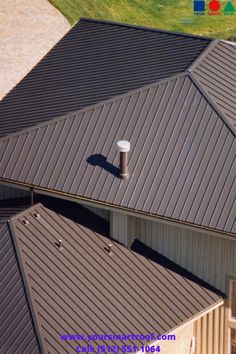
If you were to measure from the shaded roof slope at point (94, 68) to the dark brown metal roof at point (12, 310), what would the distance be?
5285 millimetres

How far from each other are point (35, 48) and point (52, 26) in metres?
2.59

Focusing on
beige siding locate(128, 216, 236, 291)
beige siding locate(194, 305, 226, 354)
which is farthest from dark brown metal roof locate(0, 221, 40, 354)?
beige siding locate(194, 305, 226, 354)

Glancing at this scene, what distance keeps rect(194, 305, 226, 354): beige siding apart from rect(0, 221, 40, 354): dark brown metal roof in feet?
20.4

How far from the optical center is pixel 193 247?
30.6m

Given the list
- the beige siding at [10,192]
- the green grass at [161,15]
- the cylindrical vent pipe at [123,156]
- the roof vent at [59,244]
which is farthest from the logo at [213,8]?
the roof vent at [59,244]

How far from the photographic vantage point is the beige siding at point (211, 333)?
31.0m

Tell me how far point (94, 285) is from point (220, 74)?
8.90 meters

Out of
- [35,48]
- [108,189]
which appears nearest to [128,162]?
[108,189]

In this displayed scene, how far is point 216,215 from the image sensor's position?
95.1ft

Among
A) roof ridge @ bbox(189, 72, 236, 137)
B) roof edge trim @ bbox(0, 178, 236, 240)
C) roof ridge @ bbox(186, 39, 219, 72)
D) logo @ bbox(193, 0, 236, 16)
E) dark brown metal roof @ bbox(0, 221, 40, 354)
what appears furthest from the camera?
logo @ bbox(193, 0, 236, 16)

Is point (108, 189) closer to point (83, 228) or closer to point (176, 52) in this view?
point (83, 228)

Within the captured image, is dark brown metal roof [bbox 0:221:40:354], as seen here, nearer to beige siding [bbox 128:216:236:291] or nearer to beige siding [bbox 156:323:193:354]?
beige siding [bbox 128:216:236:291]

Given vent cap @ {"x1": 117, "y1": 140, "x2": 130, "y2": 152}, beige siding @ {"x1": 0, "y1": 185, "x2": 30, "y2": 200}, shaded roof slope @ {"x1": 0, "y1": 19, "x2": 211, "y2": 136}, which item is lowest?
beige siding @ {"x1": 0, "y1": 185, "x2": 30, "y2": 200}

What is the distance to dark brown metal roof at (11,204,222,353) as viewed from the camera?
92.3 feet
